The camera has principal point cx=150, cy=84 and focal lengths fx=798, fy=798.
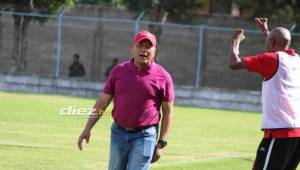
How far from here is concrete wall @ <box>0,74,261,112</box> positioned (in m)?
27.9

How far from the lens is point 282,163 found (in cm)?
792

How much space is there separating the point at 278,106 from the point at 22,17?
25390mm

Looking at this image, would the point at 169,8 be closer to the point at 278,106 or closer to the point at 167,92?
the point at 167,92

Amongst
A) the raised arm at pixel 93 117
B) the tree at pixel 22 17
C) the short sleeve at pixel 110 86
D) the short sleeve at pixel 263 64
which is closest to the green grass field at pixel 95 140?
the raised arm at pixel 93 117

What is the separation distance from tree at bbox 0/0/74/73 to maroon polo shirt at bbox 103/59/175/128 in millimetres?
23668

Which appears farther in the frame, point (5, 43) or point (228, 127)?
point (5, 43)

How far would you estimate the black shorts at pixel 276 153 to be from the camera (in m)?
7.90

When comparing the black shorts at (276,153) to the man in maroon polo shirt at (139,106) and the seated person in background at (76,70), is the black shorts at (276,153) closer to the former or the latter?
the man in maroon polo shirt at (139,106)

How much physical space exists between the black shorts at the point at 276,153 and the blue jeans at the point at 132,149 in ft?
3.61

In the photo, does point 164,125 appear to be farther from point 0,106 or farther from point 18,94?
point 18,94

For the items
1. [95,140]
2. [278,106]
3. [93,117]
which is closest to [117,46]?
[95,140]

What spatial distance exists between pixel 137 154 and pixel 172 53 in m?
32.1

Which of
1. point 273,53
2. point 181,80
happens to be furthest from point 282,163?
point 181,80

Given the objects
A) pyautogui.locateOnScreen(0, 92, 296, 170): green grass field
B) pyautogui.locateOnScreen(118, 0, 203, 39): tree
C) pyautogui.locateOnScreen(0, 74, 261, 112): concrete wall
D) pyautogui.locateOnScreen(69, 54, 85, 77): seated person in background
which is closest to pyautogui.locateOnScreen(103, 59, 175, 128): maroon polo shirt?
pyautogui.locateOnScreen(0, 92, 296, 170): green grass field
